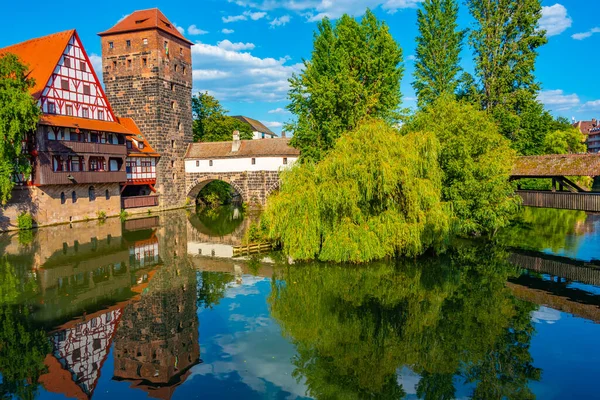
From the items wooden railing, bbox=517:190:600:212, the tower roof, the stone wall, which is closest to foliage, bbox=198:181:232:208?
the stone wall

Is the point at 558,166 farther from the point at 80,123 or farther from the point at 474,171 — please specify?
the point at 80,123

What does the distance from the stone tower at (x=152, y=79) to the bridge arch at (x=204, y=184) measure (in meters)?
1.90

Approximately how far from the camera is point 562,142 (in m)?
64.4

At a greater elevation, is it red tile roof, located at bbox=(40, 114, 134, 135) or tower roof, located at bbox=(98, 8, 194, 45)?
tower roof, located at bbox=(98, 8, 194, 45)

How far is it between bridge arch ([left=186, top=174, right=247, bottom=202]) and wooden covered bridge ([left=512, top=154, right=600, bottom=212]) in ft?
86.6

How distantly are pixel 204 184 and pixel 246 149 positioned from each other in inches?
268

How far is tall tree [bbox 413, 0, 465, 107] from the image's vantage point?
39.1 m

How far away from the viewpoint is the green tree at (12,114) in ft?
92.2

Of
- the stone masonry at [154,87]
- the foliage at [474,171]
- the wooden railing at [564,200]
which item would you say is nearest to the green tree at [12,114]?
the stone masonry at [154,87]

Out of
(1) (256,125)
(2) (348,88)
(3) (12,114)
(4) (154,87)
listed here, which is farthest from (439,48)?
(1) (256,125)

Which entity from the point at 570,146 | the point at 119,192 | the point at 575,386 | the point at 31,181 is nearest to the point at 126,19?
the point at 119,192

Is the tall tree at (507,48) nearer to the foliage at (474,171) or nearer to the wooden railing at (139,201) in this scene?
the foliage at (474,171)

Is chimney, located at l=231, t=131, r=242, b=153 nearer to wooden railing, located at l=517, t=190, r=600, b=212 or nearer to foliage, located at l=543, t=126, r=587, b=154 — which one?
wooden railing, located at l=517, t=190, r=600, b=212

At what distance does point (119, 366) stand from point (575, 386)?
1066 centimetres
